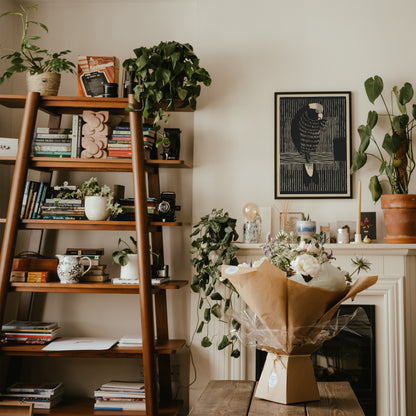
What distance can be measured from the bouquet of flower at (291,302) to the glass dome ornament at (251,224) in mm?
1384

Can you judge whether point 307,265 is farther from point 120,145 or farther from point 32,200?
point 32,200

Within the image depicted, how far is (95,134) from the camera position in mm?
3070

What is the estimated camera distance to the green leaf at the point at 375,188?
10.1ft

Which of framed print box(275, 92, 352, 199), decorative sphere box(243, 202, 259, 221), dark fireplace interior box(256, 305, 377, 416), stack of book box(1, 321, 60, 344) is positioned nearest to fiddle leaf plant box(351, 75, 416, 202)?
framed print box(275, 92, 352, 199)

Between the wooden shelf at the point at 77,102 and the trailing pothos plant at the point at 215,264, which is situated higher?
the wooden shelf at the point at 77,102

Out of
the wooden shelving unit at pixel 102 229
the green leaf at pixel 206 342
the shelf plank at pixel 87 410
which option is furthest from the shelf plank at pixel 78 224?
the shelf plank at pixel 87 410

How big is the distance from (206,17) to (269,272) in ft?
7.63

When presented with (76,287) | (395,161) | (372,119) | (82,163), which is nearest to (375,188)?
(395,161)

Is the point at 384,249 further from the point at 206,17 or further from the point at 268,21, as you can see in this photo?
the point at 206,17

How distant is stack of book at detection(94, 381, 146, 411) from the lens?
3.00 metres

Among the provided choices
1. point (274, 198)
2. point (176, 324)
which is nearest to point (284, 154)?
point (274, 198)

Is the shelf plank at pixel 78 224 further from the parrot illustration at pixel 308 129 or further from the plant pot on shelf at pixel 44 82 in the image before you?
the parrot illustration at pixel 308 129

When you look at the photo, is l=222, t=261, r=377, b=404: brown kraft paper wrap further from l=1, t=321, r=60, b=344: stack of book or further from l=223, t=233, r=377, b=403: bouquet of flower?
l=1, t=321, r=60, b=344: stack of book

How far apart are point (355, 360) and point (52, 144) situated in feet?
7.34
